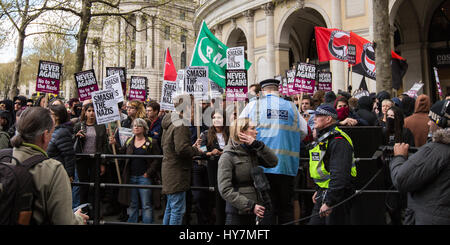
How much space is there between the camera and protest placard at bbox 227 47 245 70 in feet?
28.2

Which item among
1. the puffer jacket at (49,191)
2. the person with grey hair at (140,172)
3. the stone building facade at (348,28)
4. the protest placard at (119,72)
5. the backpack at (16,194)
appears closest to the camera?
the backpack at (16,194)

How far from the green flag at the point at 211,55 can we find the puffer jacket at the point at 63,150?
326 cm

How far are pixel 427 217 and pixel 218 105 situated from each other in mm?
4649

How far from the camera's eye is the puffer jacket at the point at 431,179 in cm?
309

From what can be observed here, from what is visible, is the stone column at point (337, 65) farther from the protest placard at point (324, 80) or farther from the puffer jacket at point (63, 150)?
the puffer jacket at point (63, 150)

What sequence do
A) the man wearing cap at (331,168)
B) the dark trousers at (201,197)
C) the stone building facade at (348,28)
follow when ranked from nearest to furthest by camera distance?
1. the man wearing cap at (331,168)
2. the dark trousers at (201,197)
3. the stone building facade at (348,28)

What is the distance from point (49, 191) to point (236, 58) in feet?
21.9

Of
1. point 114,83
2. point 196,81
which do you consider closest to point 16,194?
point 196,81

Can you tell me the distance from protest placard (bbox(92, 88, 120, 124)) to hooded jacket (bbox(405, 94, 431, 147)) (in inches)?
220

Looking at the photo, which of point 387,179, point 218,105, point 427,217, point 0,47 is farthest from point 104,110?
point 0,47

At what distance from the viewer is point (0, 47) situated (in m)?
18.2

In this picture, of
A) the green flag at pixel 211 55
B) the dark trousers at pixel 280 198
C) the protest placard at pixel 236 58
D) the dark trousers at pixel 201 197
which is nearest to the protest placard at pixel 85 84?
the green flag at pixel 211 55

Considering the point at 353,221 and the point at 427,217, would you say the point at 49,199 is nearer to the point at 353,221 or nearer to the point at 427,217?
the point at 427,217

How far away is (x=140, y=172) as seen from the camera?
6426mm
